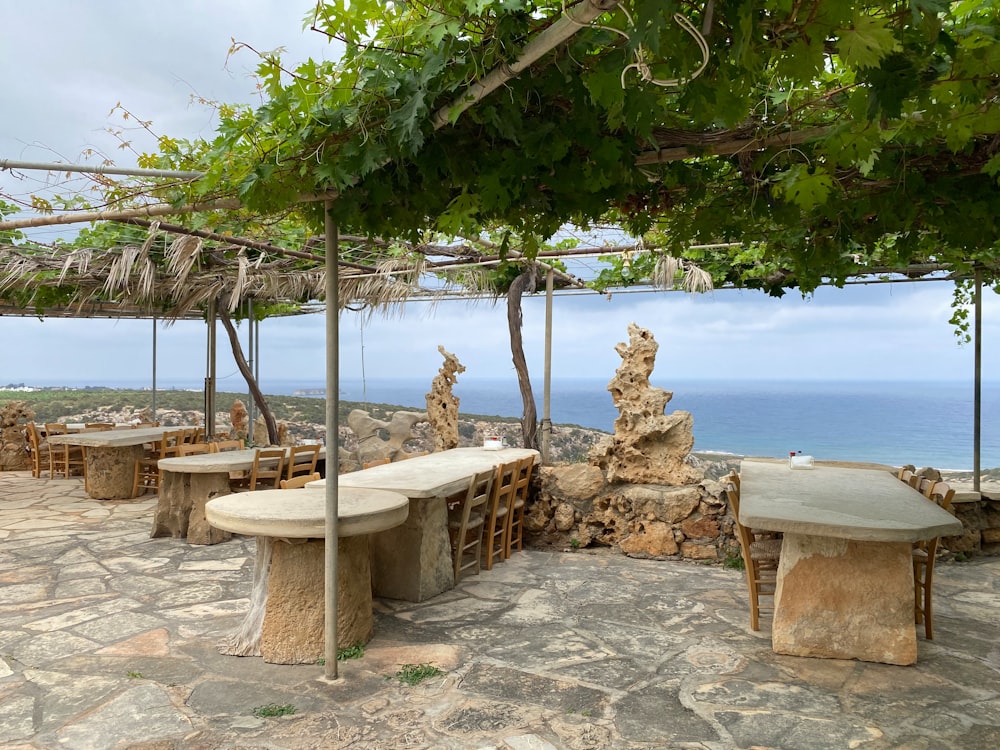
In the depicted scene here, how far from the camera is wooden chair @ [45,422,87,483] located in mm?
10414

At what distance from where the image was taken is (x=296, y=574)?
393 centimetres

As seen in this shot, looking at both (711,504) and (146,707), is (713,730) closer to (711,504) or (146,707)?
(146,707)

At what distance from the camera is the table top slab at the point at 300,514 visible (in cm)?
370

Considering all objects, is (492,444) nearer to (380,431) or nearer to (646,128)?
(380,431)

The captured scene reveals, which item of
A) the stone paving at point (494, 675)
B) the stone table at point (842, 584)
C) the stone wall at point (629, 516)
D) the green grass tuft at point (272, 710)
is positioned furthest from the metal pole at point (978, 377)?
the green grass tuft at point (272, 710)

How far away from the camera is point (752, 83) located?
2066 millimetres

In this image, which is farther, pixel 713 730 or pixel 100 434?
pixel 100 434

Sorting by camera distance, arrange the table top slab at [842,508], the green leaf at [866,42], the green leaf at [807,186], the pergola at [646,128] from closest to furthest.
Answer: the green leaf at [866,42] < the pergola at [646,128] < the green leaf at [807,186] < the table top slab at [842,508]

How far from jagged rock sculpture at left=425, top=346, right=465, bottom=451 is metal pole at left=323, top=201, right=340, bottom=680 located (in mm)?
4226

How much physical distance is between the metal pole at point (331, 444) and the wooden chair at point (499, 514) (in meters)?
2.27

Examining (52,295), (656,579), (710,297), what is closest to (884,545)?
(656,579)

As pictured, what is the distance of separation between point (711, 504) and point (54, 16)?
6589mm

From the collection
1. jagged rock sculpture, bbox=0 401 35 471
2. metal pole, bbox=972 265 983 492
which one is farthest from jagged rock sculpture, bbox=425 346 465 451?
jagged rock sculpture, bbox=0 401 35 471

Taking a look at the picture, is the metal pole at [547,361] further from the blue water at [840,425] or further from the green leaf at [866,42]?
the blue water at [840,425]
